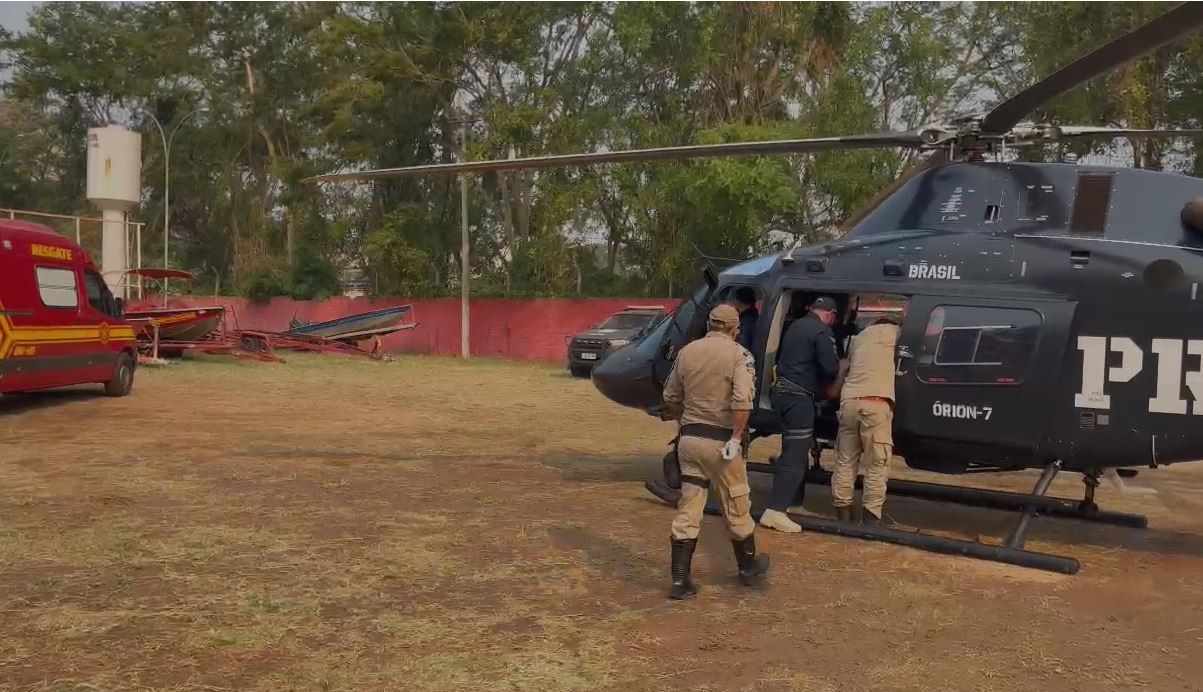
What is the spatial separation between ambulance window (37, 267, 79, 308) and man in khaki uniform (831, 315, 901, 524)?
1067cm

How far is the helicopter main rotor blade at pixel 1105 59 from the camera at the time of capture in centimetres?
425

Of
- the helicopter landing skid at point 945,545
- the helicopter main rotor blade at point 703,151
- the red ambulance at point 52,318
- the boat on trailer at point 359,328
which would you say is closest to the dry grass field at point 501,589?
the helicopter landing skid at point 945,545

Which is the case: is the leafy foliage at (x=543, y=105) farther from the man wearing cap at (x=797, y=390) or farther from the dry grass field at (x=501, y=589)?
the man wearing cap at (x=797, y=390)

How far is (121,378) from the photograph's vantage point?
1440 centimetres

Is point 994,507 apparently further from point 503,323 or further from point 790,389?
point 503,323

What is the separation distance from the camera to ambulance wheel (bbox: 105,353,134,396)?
560 inches

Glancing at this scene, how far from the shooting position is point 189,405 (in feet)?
45.2

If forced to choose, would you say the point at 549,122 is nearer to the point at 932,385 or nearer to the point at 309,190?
the point at 309,190

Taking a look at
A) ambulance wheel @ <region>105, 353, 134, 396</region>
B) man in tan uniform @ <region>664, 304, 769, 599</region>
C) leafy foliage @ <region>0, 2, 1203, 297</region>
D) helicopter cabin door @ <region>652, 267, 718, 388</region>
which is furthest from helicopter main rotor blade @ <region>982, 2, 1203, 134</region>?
leafy foliage @ <region>0, 2, 1203, 297</region>

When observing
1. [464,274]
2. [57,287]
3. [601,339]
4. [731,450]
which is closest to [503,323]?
[464,274]

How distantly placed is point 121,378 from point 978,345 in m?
13.1

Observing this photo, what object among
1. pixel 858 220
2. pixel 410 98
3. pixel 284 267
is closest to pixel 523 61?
pixel 410 98

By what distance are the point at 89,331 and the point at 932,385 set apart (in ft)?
39.0

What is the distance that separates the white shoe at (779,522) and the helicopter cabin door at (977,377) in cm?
101
